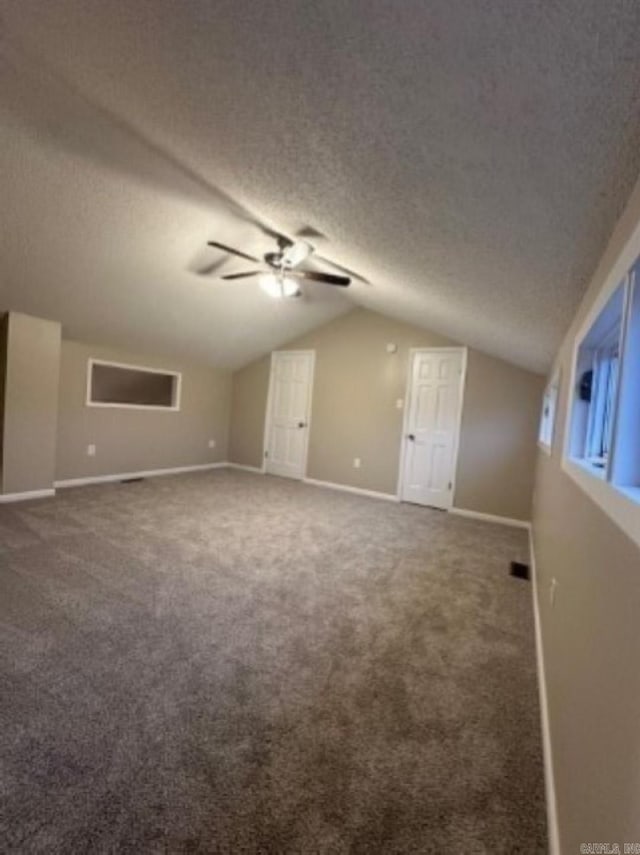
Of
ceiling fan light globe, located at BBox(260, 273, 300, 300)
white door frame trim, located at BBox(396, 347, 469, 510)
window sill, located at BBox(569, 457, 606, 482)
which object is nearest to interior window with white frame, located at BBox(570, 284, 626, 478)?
window sill, located at BBox(569, 457, 606, 482)

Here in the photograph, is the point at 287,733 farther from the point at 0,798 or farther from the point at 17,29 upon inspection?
the point at 17,29

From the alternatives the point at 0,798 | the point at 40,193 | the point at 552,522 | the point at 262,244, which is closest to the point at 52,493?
the point at 40,193

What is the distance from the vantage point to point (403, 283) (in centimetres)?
316

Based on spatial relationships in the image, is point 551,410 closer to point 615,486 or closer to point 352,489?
point 615,486

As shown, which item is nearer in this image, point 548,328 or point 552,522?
point 552,522

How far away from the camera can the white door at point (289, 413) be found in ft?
20.8

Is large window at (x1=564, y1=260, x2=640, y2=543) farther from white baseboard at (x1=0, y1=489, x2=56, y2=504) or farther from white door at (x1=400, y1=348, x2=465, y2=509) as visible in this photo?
white baseboard at (x1=0, y1=489, x2=56, y2=504)

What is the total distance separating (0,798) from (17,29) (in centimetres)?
265

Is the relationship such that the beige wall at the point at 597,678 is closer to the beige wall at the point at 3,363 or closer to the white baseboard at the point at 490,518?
the white baseboard at the point at 490,518

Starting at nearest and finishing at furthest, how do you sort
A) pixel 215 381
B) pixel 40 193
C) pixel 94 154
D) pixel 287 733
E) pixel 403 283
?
pixel 287 733
pixel 94 154
pixel 40 193
pixel 403 283
pixel 215 381

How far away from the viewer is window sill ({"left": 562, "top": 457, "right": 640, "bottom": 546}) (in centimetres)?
82

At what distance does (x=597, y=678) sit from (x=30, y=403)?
4.89 metres

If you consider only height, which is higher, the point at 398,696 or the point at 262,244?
the point at 262,244

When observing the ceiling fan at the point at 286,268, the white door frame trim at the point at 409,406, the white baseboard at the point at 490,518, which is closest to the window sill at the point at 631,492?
the ceiling fan at the point at 286,268
